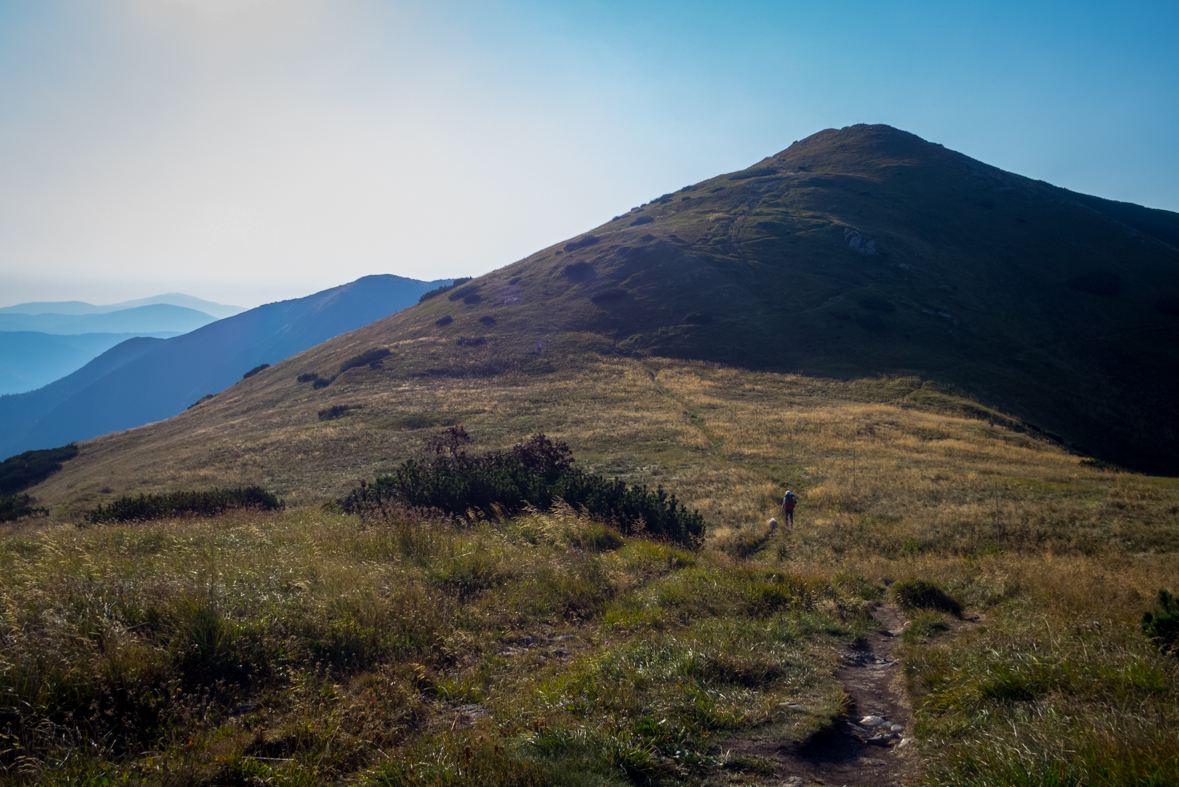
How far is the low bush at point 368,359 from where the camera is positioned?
174ft

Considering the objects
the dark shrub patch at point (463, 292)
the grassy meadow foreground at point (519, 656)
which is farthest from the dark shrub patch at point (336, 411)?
the dark shrub patch at point (463, 292)

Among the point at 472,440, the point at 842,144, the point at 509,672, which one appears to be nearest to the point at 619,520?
the point at 509,672

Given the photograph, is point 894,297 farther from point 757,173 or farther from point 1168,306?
point 757,173

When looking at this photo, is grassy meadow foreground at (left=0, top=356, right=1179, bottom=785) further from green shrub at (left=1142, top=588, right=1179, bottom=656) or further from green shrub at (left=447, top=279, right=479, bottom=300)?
green shrub at (left=447, top=279, right=479, bottom=300)

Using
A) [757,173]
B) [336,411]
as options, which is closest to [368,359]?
[336,411]

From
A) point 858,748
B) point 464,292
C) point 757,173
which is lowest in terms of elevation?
point 858,748

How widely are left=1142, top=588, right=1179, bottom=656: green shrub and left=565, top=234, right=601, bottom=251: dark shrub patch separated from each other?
79.7 metres

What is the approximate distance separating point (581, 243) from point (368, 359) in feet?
134

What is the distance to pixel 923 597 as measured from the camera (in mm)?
8023

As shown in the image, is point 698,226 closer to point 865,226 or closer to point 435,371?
point 865,226

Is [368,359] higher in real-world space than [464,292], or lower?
lower

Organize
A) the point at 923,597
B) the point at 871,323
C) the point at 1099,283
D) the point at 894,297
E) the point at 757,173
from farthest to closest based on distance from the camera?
1. the point at 757,173
2. the point at 1099,283
3. the point at 894,297
4. the point at 871,323
5. the point at 923,597

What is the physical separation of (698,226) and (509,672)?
80.7 meters

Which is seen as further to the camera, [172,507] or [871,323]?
[871,323]
